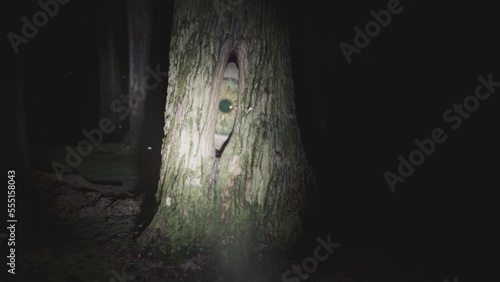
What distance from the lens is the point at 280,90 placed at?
305 centimetres

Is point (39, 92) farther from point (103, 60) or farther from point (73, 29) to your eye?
point (103, 60)

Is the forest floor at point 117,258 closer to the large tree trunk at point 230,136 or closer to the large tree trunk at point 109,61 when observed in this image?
the large tree trunk at point 230,136

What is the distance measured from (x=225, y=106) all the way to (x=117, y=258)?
1734 mm

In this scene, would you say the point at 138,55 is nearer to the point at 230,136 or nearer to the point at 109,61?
the point at 109,61

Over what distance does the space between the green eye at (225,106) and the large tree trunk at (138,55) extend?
19.4ft

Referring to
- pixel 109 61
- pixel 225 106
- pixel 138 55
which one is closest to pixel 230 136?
pixel 225 106

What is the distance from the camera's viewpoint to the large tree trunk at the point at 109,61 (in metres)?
9.72

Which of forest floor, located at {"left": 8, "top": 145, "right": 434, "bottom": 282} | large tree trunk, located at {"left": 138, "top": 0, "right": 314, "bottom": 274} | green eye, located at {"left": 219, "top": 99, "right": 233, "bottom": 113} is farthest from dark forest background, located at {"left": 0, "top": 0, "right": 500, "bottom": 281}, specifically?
green eye, located at {"left": 219, "top": 99, "right": 233, "bottom": 113}

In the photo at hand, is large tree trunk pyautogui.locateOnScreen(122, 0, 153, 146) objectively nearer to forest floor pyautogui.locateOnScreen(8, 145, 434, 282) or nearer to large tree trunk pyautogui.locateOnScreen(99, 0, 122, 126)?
large tree trunk pyautogui.locateOnScreen(99, 0, 122, 126)

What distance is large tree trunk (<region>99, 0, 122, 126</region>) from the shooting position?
31.9ft

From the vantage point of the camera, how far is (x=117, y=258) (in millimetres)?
3188

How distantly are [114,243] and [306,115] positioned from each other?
4.88m

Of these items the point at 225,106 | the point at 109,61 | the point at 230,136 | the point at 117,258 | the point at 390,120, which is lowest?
the point at 117,258

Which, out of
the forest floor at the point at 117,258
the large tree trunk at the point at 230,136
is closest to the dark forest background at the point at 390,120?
the forest floor at the point at 117,258
